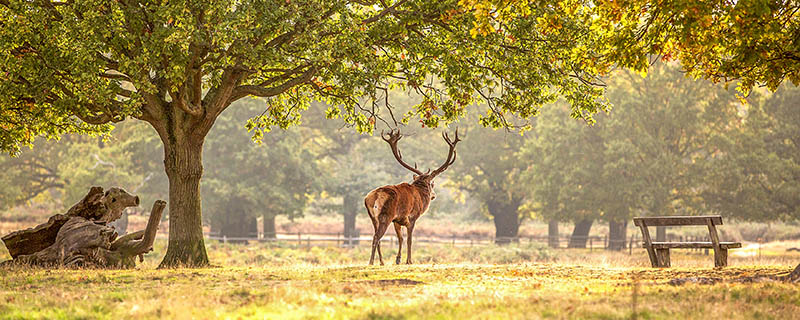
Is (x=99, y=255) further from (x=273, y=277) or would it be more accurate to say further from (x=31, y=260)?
(x=273, y=277)

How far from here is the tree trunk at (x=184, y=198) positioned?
14617 mm

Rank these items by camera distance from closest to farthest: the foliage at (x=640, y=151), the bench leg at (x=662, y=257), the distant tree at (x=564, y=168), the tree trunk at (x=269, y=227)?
the bench leg at (x=662, y=257) → the foliage at (x=640, y=151) → the distant tree at (x=564, y=168) → the tree trunk at (x=269, y=227)

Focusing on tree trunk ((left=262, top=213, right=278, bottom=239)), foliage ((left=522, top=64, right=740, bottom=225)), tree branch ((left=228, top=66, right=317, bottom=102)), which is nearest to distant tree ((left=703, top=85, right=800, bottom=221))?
foliage ((left=522, top=64, right=740, bottom=225))

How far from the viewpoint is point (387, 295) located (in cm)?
835

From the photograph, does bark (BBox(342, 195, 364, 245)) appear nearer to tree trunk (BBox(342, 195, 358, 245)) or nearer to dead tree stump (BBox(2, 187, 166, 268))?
tree trunk (BBox(342, 195, 358, 245))

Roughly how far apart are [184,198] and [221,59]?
372 cm

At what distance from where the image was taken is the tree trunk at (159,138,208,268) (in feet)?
48.0

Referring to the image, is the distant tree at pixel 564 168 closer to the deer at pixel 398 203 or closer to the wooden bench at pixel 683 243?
the wooden bench at pixel 683 243

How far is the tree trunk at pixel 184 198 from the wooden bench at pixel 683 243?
29.7 ft

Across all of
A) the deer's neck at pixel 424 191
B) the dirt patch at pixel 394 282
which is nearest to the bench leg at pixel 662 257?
the deer's neck at pixel 424 191

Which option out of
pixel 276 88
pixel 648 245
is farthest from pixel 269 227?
pixel 648 245

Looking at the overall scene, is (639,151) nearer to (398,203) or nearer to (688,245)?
(688,245)

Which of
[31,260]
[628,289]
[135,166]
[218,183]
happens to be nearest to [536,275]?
[628,289]

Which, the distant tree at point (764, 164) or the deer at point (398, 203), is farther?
the distant tree at point (764, 164)
